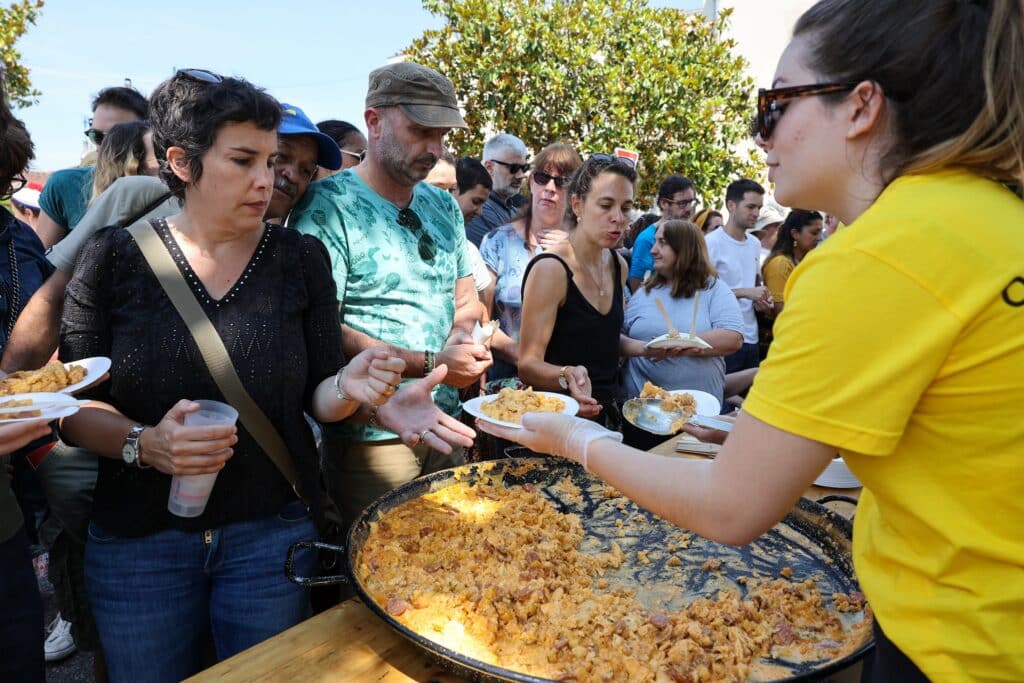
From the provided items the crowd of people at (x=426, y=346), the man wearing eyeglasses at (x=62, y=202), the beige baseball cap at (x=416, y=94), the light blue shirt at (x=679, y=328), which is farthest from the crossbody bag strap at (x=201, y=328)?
the light blue shirt at (x=679, y=328)

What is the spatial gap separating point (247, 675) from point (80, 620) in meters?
1.40

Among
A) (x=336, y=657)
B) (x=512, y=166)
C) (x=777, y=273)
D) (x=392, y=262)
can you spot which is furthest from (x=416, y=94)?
(x=777, y=273)

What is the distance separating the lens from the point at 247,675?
1.41 m

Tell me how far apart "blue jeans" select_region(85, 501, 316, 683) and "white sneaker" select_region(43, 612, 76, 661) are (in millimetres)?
1936

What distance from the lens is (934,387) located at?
3.14 ft

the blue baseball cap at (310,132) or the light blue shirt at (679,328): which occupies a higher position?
the blue baseball cap at (310,132)

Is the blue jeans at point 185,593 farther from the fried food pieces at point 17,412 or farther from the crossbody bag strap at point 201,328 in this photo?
the fried food pieces at point 17,412

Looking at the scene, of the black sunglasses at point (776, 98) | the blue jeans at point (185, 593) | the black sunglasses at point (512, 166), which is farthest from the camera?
the black sunglasses at point (512, 166)

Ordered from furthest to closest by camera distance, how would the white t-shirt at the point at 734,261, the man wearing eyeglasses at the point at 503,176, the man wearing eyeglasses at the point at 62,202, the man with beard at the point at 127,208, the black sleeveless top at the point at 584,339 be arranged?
1. the white t-shirt at the point at 734,261
2. the man wearing eyeglasses at the point at 503,176
3. the man wearing eyeglasses at the point at 62,202
4. the black sleeveless top at the point at 584,339
5. the man with beard at the point at 127,208

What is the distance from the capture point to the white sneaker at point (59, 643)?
3277 millimetres

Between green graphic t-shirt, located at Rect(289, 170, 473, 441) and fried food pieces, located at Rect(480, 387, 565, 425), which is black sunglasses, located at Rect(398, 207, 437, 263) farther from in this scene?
fried food pieces, located at Rect(480, 387, 565, 425)

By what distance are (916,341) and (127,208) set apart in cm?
270

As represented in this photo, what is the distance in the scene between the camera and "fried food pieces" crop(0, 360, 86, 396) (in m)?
1.58

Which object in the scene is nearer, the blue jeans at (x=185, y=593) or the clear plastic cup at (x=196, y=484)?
the clear plastic cup at (x=196, y=484)
